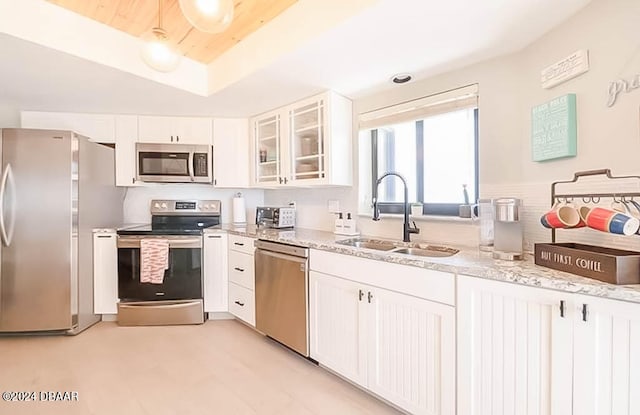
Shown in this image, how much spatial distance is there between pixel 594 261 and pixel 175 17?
8.12 feet

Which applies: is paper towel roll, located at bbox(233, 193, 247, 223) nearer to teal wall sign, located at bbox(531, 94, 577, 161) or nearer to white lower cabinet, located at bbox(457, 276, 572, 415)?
white lower cabinet, located at bbox(457, 276, 572, 415)

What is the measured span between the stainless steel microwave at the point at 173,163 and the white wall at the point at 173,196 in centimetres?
35

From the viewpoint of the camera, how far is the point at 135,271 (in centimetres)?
312

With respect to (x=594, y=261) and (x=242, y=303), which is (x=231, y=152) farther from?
(x=594, y=261)

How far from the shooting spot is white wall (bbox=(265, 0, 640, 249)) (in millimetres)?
1368

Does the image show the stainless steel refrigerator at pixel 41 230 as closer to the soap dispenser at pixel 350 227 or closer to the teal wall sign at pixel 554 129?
the soap dispenser at pixel 350 227

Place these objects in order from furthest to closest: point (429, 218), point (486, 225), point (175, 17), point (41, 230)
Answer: point (41, 230) < point (429, 218) < point (175, 17) < point (486, 225)

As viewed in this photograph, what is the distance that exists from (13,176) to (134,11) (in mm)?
1765

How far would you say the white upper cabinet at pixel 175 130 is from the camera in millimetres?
3463

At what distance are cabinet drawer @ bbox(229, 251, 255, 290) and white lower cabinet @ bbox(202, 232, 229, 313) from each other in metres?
0.10

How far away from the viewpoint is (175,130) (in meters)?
3.51

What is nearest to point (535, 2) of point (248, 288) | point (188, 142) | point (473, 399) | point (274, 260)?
point (473, 399)

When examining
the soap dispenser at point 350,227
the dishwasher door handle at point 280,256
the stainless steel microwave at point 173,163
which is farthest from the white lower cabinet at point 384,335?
the stainless steel microwave at point 173,163

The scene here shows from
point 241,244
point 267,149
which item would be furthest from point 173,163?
point 241,244
